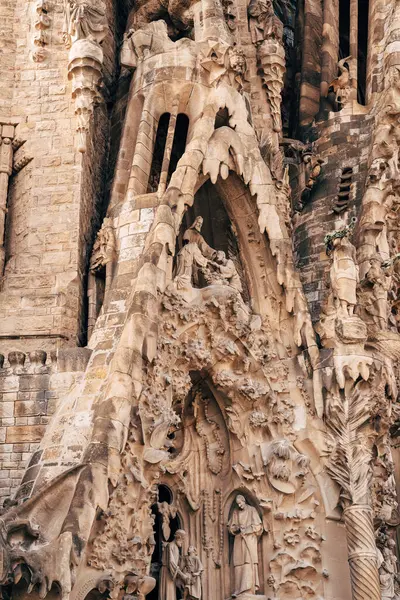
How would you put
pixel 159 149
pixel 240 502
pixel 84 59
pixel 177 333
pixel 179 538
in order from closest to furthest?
1. pixel 177 333
2. pixel 179 538
3. pixel 240 502
4. pixel 84 59
5. pixel 159 149

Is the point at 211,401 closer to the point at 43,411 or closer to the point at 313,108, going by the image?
the point at 43,411

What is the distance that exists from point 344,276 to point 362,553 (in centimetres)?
392

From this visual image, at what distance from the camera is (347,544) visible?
1673 centimetres

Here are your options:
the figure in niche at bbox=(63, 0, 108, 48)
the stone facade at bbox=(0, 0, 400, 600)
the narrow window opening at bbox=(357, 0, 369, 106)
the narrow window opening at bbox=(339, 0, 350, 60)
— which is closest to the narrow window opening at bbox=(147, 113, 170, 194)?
the stone facade at bbox=(0, 0, 400, 600)

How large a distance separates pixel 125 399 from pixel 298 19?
11530 millimetres

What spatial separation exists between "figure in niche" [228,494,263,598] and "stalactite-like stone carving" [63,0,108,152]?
5.79m

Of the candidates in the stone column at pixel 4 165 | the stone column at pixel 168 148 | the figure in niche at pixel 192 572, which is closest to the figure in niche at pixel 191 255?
the stone column at pixel 168 148

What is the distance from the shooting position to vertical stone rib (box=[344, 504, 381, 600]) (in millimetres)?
16250

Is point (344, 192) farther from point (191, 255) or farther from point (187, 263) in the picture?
point (187, 263)

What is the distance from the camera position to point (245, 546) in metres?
16.9

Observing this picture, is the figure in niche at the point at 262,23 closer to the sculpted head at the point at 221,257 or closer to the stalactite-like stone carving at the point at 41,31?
the stalactite-like stone carving at the point at 41,31

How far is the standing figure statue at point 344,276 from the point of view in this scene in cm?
1778

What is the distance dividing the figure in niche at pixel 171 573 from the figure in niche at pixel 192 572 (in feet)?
0.20

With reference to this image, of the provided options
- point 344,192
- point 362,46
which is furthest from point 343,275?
point 362,46
